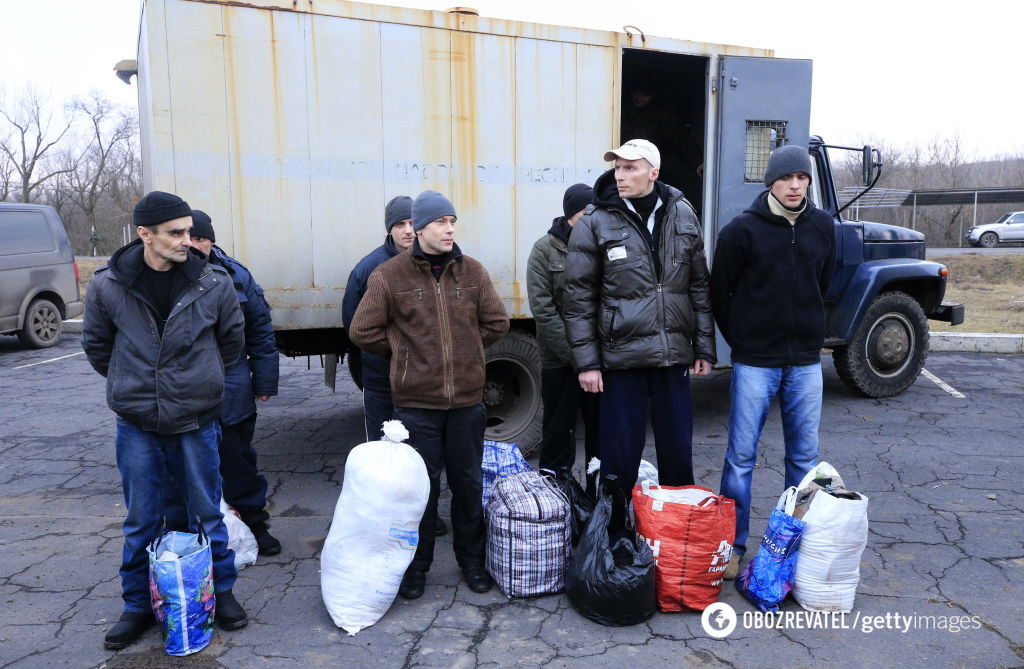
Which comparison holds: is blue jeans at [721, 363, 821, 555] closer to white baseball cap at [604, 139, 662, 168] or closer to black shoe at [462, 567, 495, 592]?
white baseball cap at [604, 139, 662, 168]

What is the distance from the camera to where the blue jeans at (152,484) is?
2.86 meters

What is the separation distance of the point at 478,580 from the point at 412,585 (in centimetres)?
30

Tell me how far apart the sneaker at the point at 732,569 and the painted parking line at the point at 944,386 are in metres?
4.63

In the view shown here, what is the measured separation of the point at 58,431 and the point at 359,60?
4.13 meters

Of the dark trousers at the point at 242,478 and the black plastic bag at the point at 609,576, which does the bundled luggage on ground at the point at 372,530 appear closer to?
the black plastic bag at the point at 609,576

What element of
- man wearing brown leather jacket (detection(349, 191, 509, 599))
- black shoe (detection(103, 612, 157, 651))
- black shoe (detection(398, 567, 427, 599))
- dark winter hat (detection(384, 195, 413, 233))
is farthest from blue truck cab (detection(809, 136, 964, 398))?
black shoe (detection(103, 612, 157, 651))

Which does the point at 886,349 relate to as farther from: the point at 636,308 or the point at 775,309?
the point at 636,308

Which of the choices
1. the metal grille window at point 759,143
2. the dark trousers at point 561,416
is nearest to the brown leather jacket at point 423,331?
the dark trousers at point 561,416

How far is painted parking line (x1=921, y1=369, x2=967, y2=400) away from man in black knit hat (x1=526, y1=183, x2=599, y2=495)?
183 inches

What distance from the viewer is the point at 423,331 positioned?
10.6 feet

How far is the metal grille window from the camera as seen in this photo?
5301 millimetres

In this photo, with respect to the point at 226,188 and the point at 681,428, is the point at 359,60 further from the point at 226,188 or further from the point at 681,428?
the point at 681,428

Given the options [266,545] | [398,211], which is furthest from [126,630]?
[398,211]

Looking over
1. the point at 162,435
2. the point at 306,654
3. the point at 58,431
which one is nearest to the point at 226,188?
the point at 162,435
